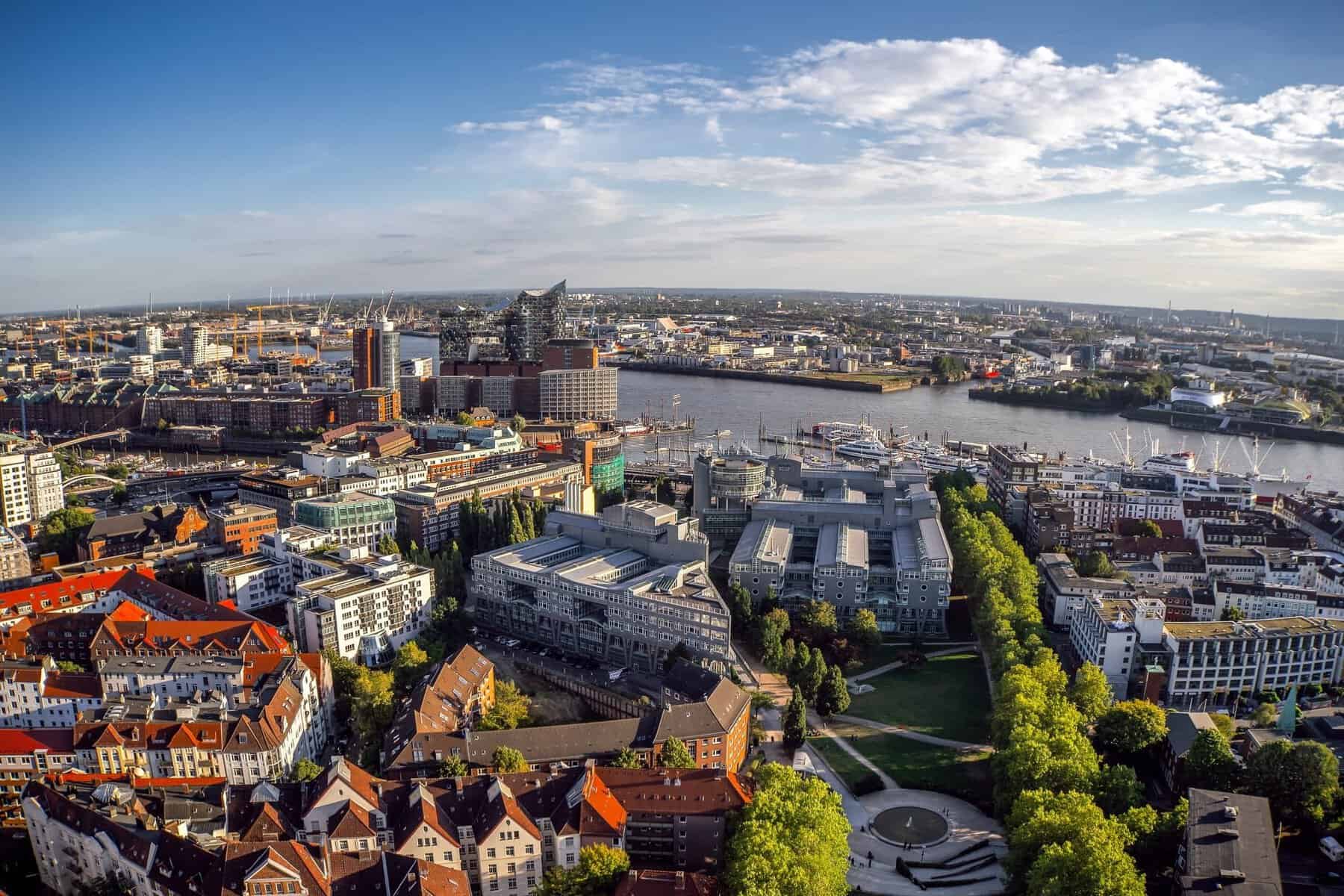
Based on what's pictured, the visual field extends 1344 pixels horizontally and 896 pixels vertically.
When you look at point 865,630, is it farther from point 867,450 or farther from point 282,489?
point 867,450

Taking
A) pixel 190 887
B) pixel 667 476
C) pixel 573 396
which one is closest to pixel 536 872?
pixel 190 887

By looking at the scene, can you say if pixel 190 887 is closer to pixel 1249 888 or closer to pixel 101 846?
pixel 101 846

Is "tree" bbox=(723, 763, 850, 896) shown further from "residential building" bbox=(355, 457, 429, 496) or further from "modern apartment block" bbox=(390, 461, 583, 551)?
"residential building" bbox=(355, 457, 429, 496)

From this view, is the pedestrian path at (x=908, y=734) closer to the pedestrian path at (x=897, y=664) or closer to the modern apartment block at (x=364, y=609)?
the pedestrian path at (x=897, y=664)

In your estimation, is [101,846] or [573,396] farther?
[573,396]

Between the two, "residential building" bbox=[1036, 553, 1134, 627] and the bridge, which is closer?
"residential building" bbox=[1036, 553, 1134, 627]

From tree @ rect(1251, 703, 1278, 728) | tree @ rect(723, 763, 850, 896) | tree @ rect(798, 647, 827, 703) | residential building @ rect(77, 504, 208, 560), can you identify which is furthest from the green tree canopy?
residential building @ rect(77, 504, 208, 560)
